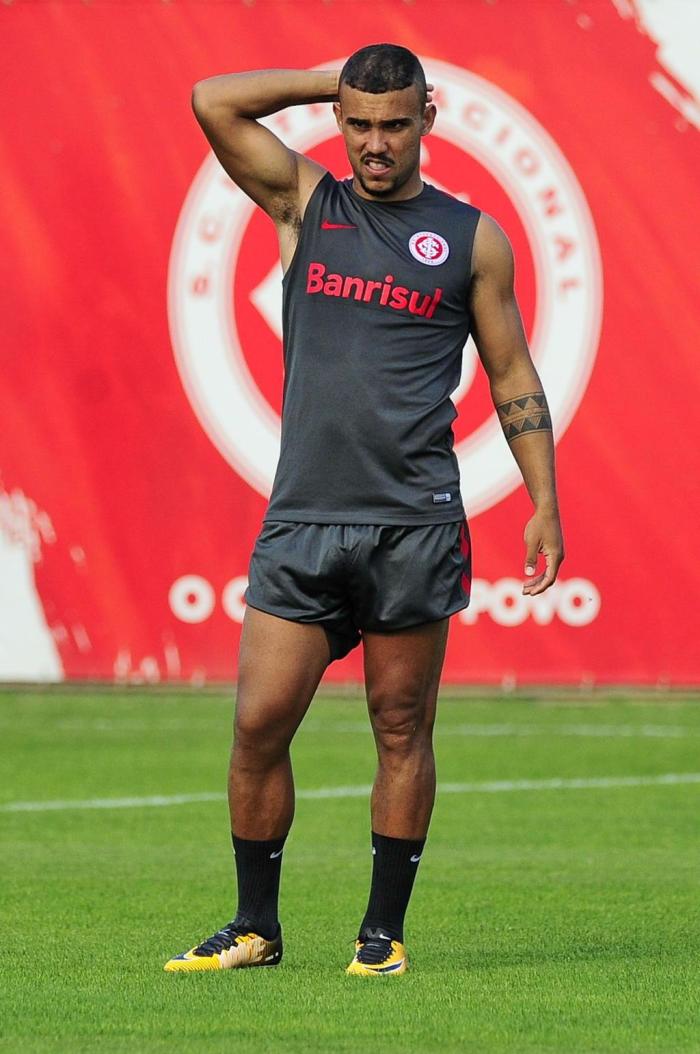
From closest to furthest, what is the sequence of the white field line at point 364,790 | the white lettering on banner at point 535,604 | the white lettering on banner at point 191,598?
the white field line at point 364,790 < the white lettering on banner at point 535,604 < the white lettering on banner at point 191,598

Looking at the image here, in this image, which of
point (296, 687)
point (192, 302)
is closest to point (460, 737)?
point (192, 302)

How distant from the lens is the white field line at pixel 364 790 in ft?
25.1

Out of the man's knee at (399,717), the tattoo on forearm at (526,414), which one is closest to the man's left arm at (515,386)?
the tattoo on forearm at (526,414)

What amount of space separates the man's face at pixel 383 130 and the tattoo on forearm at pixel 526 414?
0.57m

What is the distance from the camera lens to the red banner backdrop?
10.3 m

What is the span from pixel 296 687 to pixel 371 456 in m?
0.54

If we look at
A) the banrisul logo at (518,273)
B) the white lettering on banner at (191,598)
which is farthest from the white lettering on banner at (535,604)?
the white lettering on banner at (191,598)

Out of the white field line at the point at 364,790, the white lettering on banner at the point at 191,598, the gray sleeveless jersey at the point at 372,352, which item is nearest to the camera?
the gray sleeveless jersey at the point at 372,352

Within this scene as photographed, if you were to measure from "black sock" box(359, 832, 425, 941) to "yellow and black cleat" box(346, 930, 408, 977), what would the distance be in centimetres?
5

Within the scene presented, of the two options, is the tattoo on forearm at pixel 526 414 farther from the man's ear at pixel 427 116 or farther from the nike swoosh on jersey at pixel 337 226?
the man's ear at pixel 427 116

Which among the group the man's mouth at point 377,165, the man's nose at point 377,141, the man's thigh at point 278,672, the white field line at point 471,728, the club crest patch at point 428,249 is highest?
the man's nose at point 377,141

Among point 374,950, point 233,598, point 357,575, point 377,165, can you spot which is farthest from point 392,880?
point 233,598

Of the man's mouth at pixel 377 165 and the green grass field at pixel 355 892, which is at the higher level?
the man's mouth at pixel 377 165

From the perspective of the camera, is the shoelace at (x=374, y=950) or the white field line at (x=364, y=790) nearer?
the shoelace at (x=374, y=950)
